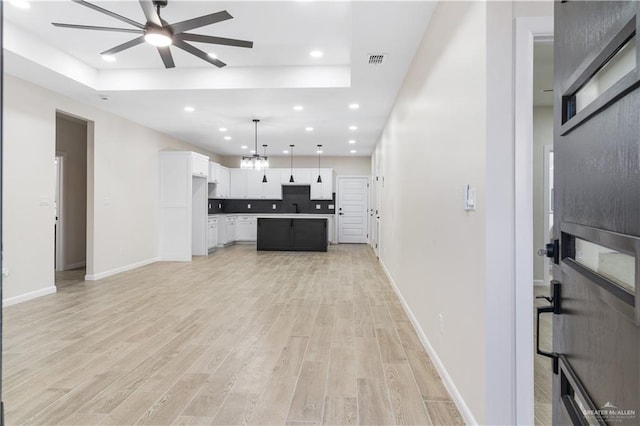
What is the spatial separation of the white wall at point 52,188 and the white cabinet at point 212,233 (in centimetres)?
148

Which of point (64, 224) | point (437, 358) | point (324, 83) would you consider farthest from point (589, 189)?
point (64, 224)

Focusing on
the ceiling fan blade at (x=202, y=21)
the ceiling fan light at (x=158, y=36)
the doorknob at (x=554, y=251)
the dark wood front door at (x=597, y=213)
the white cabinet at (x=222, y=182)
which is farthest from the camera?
the white cabinet at (x=222, y=182)

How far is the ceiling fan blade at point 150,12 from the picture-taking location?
2.56 m

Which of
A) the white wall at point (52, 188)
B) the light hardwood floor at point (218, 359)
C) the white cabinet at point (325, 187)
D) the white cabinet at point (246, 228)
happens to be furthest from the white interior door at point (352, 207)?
the light hardwood floor at point (218, 359)

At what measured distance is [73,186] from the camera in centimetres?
670

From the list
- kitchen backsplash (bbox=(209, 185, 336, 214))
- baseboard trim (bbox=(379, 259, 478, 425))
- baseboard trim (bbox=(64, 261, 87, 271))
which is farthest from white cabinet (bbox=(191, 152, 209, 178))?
baseboard trim (bbox=(379, 259, 478, 425))

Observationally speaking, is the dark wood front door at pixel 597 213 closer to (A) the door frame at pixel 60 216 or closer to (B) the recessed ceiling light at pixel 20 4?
(B) the recessed ceiling light at pixel 20 4

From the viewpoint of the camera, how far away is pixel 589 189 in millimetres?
728

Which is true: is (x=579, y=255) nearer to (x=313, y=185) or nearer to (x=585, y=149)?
(x=585, y=149)

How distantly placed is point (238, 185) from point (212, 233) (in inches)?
83.5

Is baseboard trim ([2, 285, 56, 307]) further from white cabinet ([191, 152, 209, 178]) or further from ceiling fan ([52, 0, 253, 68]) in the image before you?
white cabinet ([191, 152, 209, 178])

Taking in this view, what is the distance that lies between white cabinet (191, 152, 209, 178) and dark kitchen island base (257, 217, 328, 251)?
185 cm

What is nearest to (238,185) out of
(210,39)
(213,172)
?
(213,172)

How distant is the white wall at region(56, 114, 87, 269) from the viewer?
6465 millimetres
